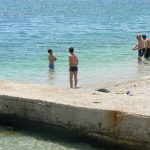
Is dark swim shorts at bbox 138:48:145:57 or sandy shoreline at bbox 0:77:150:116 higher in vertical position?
sandy shoreline at bbox 0:77:150:116

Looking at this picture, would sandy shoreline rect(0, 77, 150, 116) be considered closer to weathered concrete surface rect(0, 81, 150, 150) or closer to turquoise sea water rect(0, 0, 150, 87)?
weathered concrete surface rect(0, 81, 150, 150)

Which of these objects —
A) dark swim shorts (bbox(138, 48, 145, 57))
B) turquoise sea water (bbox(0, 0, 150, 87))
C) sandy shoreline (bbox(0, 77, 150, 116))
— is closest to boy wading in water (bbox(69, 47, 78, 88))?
turquoise sea water (bbox(0, 0, 150, 87))

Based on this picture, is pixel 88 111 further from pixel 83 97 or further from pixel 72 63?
pixel 72 63

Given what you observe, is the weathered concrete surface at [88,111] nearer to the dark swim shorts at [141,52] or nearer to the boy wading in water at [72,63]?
the boy wading in water at [72,63]

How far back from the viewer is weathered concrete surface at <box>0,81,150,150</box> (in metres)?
9.59

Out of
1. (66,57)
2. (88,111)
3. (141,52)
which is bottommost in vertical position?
(66,57)

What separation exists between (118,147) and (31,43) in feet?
76.2

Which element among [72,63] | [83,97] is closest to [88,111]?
[83,97]

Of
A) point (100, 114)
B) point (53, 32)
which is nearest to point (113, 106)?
point (100, 114)

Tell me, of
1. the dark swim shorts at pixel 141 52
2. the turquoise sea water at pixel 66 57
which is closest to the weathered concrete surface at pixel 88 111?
the turquoise sea water at pixel 66 57

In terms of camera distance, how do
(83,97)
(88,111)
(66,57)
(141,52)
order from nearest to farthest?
(88,111)
(83,97)
(141,52)
(66,57)

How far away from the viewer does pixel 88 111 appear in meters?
10.0

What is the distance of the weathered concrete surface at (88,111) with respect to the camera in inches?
378

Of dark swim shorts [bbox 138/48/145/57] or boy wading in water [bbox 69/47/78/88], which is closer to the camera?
boy wading in water [bbox 69/47/78/88]
